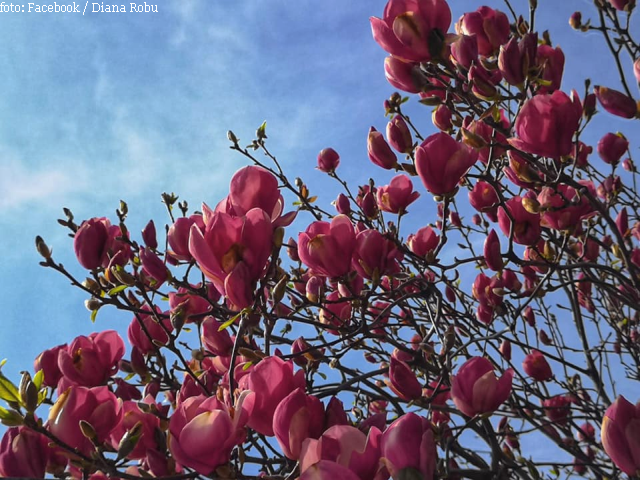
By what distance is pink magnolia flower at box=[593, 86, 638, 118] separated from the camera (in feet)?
4.16

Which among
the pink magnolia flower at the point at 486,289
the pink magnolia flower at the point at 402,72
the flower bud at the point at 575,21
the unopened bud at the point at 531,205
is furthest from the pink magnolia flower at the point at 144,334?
the flower bud at the point at 575,21

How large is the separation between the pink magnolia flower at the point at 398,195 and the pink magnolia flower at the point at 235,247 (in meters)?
0.88

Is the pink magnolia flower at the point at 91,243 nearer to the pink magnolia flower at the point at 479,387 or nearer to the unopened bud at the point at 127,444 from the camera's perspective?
the unopened bud at the point at 127,444

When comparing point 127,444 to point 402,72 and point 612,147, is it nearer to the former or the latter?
point 402,72

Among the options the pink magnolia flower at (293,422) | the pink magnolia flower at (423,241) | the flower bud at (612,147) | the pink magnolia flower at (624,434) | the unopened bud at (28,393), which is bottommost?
the pink magnolia flower at (624,434)

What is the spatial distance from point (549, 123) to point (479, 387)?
0.56m

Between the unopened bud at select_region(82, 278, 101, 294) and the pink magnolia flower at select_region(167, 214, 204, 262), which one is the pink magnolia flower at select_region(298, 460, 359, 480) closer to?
the pink magnolia flower at select_region(167, 214, 204, 262)

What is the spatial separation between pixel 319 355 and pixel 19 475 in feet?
2.31

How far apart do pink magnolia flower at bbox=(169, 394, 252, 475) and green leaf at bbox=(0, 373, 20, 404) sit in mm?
268

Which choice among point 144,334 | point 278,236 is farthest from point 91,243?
point 278,236

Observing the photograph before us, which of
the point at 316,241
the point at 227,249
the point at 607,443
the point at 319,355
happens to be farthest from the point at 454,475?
the point at 227,249

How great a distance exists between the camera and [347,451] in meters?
0.76

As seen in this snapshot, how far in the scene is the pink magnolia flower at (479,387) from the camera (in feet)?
3.22

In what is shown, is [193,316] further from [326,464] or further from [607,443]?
[607,443]
